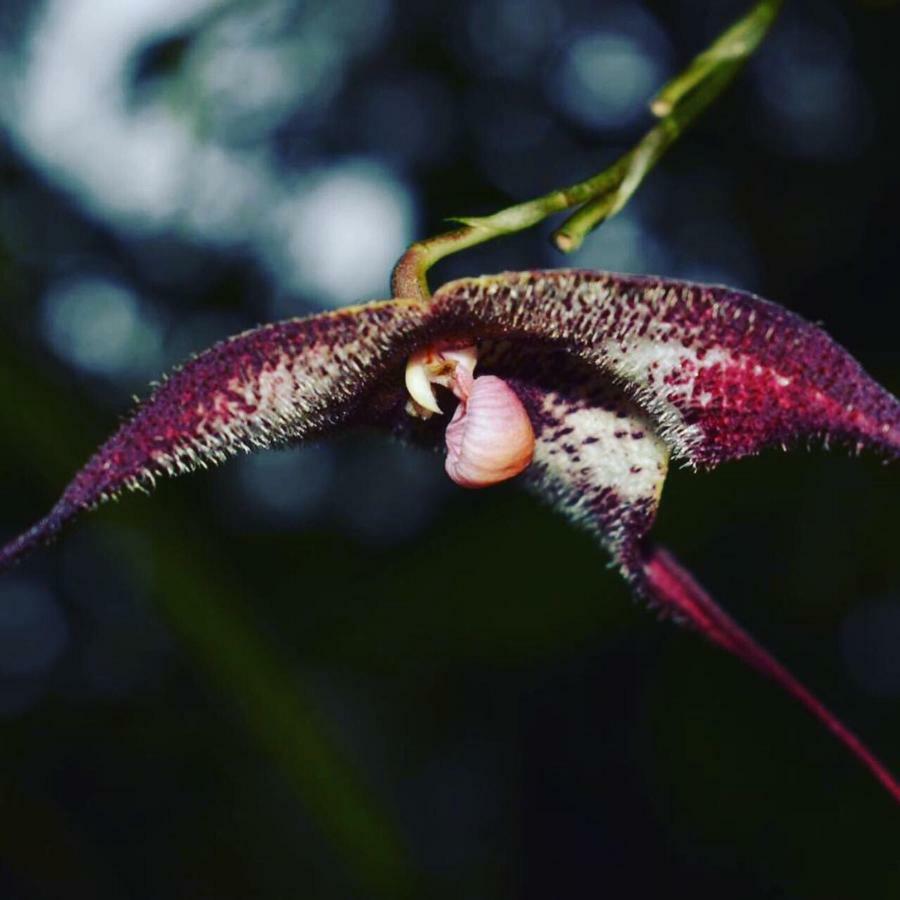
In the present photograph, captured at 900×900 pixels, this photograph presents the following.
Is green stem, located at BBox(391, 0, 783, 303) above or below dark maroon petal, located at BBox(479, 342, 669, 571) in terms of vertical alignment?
above

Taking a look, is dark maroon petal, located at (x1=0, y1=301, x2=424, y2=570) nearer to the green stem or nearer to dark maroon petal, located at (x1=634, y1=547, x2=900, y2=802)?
the green stem

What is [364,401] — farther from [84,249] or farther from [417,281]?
[84,249]

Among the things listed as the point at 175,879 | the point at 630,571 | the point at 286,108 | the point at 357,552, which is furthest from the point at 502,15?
the point at 630,571

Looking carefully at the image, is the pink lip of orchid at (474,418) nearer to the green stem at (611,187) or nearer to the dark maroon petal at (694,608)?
the green stem at (611,187)

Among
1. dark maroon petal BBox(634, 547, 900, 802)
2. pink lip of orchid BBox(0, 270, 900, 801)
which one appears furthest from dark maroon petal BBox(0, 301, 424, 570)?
dark maroon petal BBox(634, 547, 900, 802)

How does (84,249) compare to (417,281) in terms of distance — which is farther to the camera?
(84,249)

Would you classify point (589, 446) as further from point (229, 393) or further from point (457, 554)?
point (457, 554)

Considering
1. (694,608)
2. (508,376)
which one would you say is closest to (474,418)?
(508,376)
